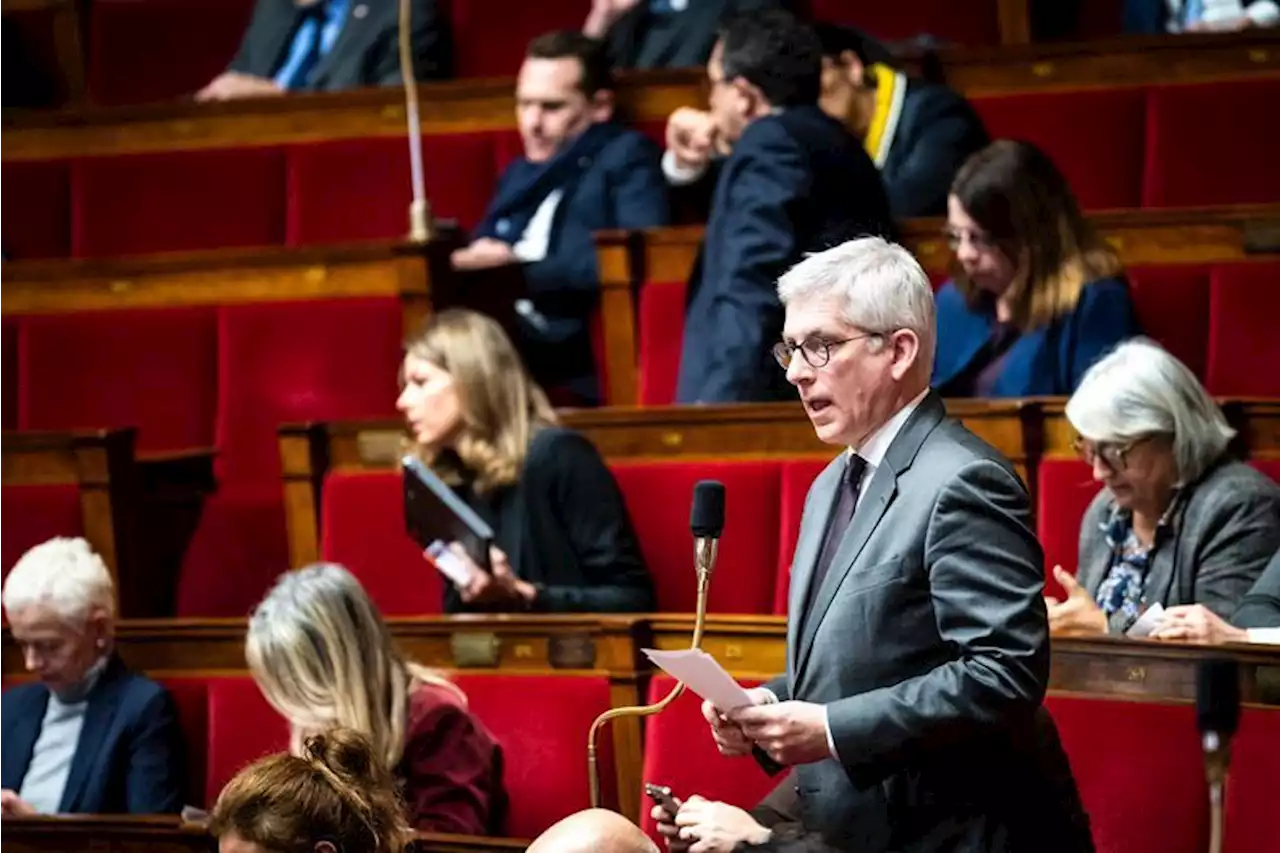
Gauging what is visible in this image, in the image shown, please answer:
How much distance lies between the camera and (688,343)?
1.38 metres

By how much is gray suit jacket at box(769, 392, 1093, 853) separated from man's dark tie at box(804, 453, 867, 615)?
0.05 ft

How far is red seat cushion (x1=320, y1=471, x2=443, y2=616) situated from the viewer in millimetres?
1338

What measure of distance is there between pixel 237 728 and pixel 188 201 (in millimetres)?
715

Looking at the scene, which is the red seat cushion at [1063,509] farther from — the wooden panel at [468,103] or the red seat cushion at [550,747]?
the wooden panel at [468,103]

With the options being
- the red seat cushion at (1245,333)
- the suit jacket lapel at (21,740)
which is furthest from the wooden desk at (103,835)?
the red seat cushion at (1245,333)

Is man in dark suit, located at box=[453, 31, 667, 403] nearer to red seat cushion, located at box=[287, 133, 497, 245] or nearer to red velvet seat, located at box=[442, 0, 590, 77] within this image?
red seat cushion, located at box=[287, 133, 497, 245]

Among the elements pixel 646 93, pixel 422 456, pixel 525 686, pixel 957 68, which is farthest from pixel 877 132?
pixel 525 686

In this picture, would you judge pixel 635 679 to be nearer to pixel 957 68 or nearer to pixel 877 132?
pixel 877 132

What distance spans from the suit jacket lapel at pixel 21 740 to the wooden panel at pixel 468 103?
27.4 inches

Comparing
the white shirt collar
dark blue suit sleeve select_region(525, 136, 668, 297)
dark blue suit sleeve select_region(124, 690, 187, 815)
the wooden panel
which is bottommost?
dark blue suit sleeve select_region(124, 690, 187, 815)

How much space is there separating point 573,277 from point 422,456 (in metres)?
0.31

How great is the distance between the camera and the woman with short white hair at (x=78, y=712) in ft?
3.93

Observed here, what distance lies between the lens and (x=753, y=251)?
1.31 meters

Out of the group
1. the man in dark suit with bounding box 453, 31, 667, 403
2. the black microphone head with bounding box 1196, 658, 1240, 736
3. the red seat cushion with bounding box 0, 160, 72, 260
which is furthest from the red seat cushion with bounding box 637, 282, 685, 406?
the black microphone head with bounding box 1196, 658, 1240, 736
